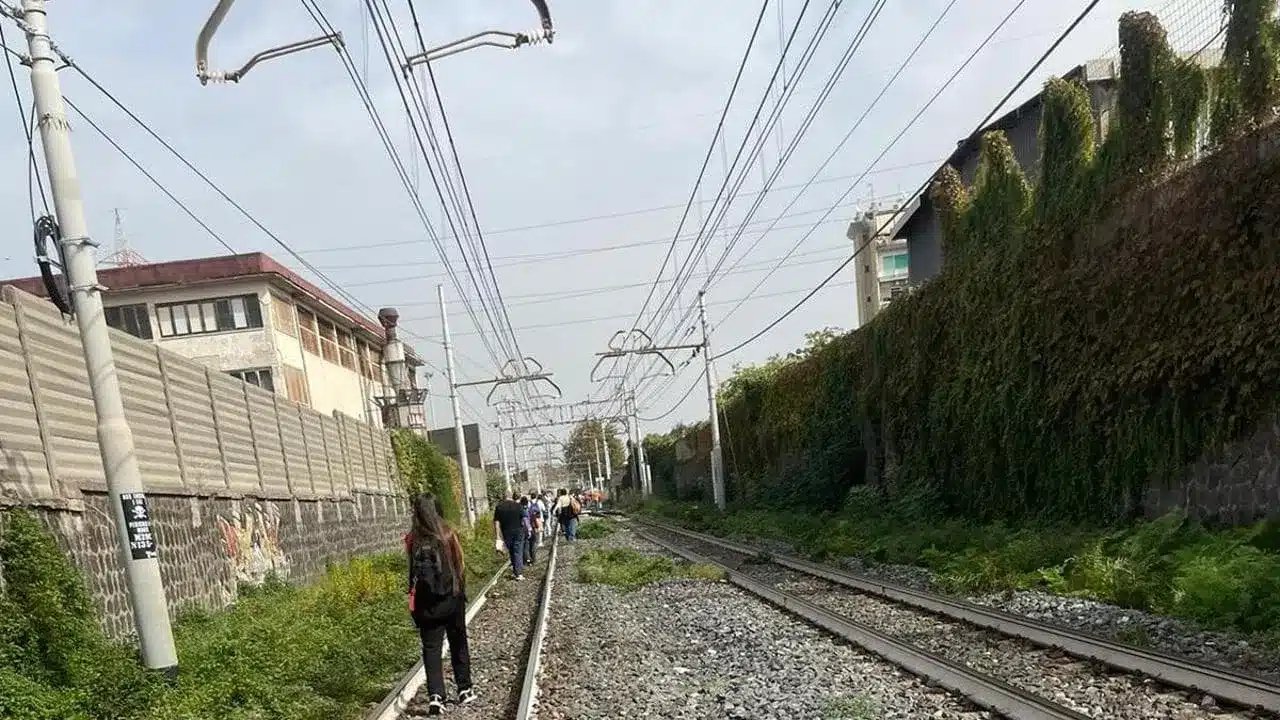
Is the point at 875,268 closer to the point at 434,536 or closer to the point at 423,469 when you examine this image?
the point at 423,469

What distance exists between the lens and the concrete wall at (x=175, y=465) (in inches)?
321

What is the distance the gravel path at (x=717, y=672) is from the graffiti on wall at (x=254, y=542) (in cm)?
433

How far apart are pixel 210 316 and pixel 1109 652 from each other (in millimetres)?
33729

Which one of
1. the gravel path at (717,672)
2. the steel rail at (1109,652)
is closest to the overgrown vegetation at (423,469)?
the gravel path at (717,672)

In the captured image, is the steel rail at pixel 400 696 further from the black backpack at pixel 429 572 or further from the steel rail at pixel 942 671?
the steel rail at pixel 942 671

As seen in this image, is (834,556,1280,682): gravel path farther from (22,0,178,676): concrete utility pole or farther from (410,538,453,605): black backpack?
(22,0,178,676): concrete utility pole

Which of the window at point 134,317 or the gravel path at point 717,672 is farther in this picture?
the window at point 134,317

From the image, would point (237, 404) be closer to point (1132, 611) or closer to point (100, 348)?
point (100, 348)

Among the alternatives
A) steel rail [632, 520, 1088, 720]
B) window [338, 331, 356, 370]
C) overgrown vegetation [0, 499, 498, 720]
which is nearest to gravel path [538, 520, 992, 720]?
steel rail [632, 520, 1088, 720]

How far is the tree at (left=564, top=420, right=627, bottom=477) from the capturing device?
122000mm

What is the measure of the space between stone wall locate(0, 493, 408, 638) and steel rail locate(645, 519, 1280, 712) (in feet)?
27.0

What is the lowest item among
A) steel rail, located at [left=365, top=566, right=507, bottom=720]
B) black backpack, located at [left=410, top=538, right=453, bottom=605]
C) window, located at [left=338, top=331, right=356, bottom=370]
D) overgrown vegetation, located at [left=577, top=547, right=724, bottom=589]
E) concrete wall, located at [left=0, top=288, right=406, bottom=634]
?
overgrown vegetation, located at [left=577, top=547, right=724, bottom=589]

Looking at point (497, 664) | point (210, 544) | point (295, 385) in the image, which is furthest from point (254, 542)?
point (295, 385)

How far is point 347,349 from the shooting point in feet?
149
